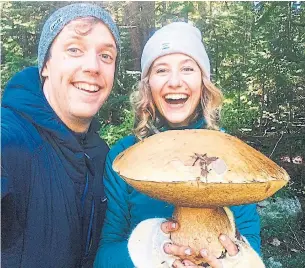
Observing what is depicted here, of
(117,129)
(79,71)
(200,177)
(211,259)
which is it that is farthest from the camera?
(117,129)

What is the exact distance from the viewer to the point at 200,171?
0.74 metres

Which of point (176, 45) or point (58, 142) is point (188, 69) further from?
point (58, 142)

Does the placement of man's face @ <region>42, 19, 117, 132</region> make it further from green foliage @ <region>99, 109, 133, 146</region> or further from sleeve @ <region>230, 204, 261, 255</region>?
sleeve @ <region>230, 204, 261, 255</region>

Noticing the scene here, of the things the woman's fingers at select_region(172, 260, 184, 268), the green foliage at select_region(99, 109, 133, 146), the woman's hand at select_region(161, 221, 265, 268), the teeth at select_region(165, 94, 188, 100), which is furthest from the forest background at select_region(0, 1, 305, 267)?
the woman's fingers at select_region(172, 260, 184, 268)

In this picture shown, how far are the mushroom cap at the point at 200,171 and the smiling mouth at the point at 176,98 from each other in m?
0.15

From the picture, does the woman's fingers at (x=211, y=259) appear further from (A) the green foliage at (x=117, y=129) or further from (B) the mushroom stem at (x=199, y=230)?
(A) the green foliage at (x=117, y=129)

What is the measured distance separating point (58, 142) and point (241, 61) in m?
0.52

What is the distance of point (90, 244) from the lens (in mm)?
1003

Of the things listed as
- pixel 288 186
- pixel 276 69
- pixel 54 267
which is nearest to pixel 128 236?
pixel 54 267

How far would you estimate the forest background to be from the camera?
1021mm

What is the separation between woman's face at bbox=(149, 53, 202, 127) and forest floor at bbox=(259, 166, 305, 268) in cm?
34

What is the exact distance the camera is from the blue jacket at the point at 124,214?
0.95m

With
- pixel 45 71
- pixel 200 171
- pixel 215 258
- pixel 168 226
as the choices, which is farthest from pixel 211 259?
pixel 45 71

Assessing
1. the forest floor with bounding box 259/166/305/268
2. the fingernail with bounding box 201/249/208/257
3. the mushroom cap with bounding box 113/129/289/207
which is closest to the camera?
the mushroom cap with bounding box 113/129/289/207
